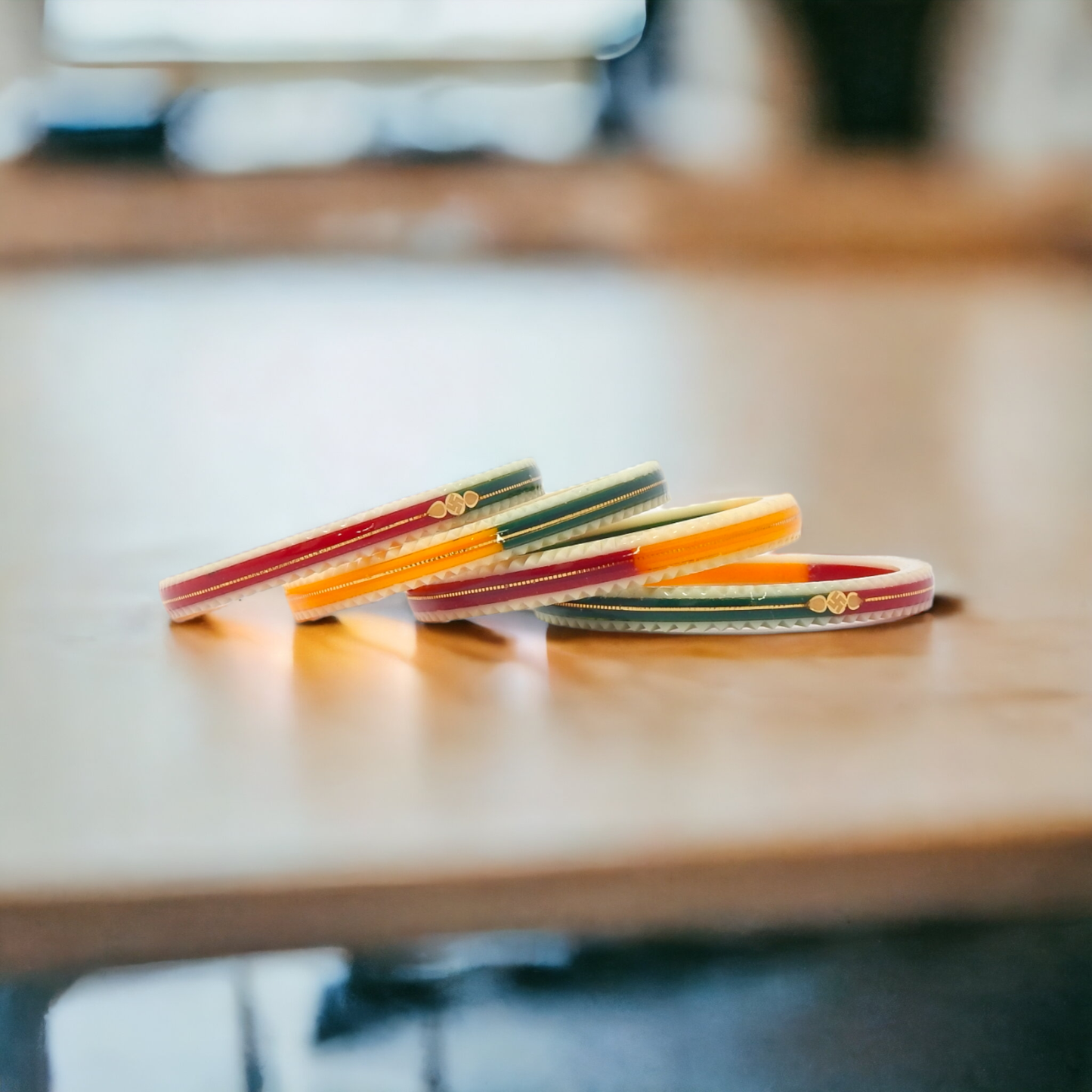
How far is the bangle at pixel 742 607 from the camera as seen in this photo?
2.02ft

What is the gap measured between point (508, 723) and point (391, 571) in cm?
13

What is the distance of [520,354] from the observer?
64.6 inches


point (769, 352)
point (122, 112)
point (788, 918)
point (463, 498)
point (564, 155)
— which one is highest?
point (122, 112)

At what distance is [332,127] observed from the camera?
8.84ft

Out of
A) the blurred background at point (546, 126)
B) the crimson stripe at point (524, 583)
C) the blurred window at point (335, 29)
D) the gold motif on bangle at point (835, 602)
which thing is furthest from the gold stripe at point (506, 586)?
the blurred window at point (335, 29)

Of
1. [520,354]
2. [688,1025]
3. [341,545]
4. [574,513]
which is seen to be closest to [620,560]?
[574,513]

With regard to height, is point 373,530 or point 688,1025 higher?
point 373,530

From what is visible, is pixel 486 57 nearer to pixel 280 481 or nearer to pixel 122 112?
pixel 122 112

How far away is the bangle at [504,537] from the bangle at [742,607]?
4cm

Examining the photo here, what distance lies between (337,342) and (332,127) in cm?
116

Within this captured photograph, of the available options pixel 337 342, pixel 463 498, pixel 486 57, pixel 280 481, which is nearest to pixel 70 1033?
pixel 463 498

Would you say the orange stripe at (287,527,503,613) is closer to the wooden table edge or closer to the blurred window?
the wooden table edge

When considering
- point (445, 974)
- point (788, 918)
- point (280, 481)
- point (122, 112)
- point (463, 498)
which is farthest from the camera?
point (122, 112)

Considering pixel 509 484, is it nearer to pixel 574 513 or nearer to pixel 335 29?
pixel 574 513
